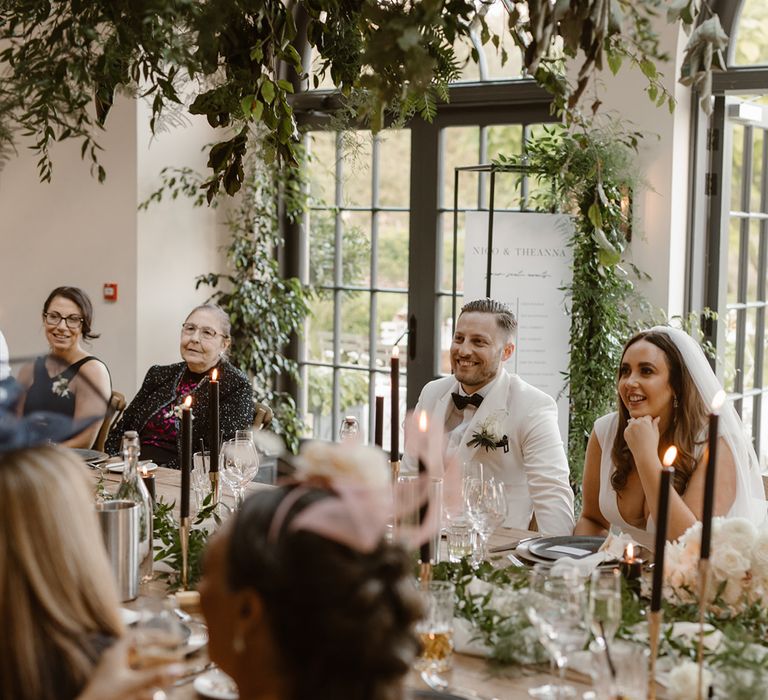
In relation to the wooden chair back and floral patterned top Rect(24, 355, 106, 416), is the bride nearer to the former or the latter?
floral patterned top Rect(24, 355, 106, 416)

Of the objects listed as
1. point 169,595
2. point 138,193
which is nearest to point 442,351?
point 138,193

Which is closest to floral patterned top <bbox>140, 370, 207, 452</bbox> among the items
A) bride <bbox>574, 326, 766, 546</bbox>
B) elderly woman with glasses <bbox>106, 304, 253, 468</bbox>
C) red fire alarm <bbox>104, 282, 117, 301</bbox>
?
elderly woman with glasses <bbox>106, 304, 253, 468</bbox>

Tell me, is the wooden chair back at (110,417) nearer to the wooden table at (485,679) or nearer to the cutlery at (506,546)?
the cutlery at (506,546)

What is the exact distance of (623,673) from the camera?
1.54m

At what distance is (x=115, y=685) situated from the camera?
136 centimetres

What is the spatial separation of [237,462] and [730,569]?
4.15ft

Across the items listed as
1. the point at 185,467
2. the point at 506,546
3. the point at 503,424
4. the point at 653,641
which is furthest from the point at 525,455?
the point at 653,641

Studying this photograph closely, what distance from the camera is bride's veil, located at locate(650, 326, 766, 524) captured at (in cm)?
301

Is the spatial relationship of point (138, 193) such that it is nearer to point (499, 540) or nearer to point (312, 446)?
point (499, 540)

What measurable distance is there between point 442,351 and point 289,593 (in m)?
4.45

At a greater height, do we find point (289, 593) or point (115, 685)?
point (289, 593)

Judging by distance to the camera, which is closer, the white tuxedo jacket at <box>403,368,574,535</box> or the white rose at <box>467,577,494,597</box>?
the white rose at <box>467,577,494,597</box>

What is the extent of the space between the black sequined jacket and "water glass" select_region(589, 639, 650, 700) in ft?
10.1

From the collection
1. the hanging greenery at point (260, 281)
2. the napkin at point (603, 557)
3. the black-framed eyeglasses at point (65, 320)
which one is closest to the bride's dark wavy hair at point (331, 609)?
the napkin at point (603, 557)
